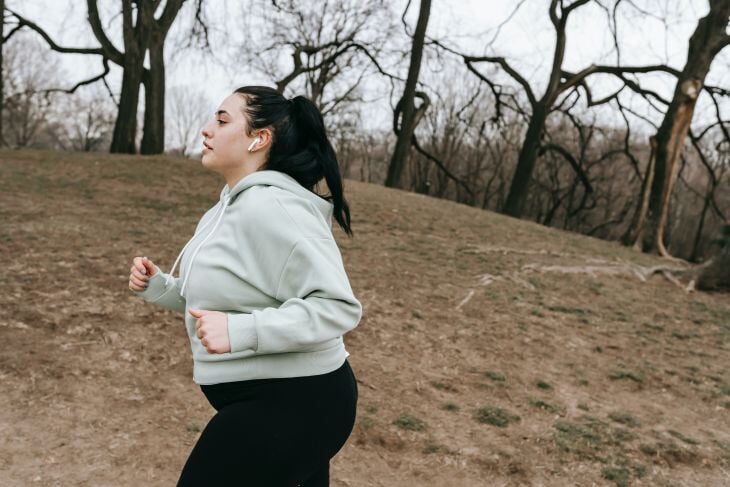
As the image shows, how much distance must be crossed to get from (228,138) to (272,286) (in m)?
0.47

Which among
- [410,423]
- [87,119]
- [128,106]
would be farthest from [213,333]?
[87,119]

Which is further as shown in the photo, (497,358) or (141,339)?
(497,358)

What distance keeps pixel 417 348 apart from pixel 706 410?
2258 mm

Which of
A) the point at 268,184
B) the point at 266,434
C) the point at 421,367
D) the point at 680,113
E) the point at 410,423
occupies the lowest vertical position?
the point at 410,423

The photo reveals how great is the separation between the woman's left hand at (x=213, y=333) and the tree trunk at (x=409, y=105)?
1468cm

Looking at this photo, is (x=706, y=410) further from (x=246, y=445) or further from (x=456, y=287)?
(x=246, y=445)

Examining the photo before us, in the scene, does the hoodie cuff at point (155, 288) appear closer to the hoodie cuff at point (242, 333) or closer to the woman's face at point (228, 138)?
the woman's face at point (228, 138)

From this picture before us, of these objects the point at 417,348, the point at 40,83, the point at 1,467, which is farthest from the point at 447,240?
the point at 40,83

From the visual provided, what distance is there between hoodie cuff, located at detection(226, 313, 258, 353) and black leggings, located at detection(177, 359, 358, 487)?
5.8 inches

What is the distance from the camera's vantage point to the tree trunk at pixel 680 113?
38.4 feet

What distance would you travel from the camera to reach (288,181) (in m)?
1.59

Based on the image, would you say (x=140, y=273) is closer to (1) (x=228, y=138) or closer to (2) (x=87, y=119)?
(1) (x=228, y=138)

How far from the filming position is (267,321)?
1365mm

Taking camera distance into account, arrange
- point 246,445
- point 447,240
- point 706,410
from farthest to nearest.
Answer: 1. point 447,240
2. point 706,410
3. point 246,445
